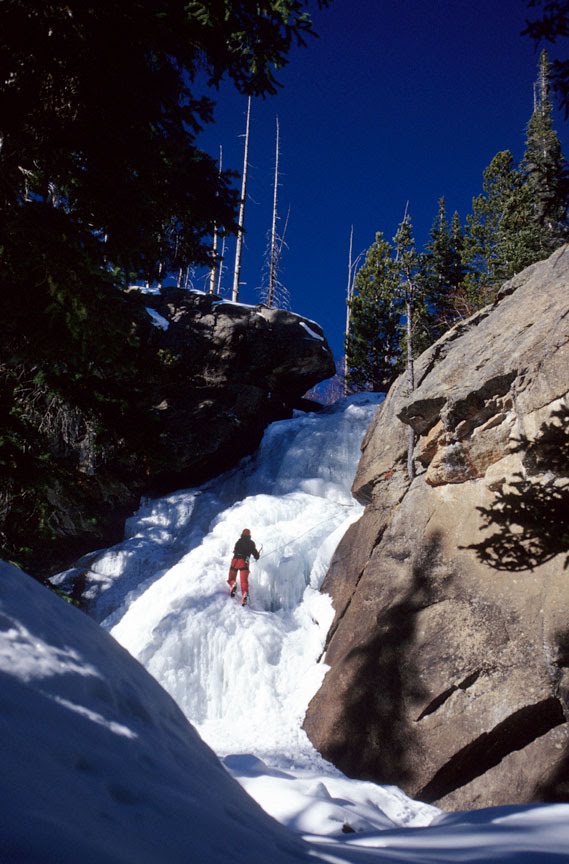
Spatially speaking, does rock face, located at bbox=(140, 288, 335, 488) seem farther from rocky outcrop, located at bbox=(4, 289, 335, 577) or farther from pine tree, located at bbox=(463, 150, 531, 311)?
pine tree, located at bbox=(463, 150, 531, 311)

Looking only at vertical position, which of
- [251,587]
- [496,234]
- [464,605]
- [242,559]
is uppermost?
[496,234]

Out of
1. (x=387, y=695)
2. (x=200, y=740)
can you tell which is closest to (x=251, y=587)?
(x=387, y=695)

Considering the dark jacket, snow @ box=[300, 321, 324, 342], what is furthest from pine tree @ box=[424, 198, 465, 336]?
the dark jacket

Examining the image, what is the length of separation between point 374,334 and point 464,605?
19.6 meters

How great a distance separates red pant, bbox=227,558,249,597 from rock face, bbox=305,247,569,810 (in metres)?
2.10

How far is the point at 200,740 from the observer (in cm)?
301

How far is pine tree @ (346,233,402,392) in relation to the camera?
25.3 meters

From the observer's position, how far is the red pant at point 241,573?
1169 centimetres

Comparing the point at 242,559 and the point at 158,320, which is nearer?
the point at 242,559

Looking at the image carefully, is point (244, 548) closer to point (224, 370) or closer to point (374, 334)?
point (224, 370)

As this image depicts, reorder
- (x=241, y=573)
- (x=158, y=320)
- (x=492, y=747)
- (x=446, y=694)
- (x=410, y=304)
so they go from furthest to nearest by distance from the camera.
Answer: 1. (x=158, y=320)
2. (x=410, y=304)
3. (x=241, y=573)
4. (x=446, y=694)
5. (x=492, y=747)

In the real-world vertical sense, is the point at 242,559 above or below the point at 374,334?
below

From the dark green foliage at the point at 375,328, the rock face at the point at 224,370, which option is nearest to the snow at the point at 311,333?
the rock face at the point at 224,370

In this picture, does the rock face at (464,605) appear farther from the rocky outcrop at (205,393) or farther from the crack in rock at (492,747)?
the rocky outcrop at (205,393)
